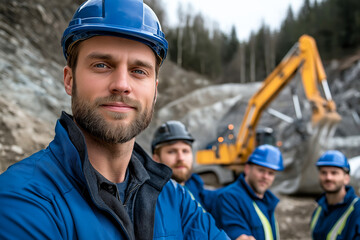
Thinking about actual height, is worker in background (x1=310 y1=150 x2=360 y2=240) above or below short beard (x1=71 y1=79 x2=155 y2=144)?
below

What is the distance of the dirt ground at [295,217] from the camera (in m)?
7.86

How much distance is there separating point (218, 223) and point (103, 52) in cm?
259

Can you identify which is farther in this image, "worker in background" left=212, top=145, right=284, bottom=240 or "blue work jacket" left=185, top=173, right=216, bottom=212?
"blue work jacket" left=185, top=173, right=216, bottom=212

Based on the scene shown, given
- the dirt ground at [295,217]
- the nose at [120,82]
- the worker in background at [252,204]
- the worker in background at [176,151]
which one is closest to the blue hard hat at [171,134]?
the worker in background at [176,151]

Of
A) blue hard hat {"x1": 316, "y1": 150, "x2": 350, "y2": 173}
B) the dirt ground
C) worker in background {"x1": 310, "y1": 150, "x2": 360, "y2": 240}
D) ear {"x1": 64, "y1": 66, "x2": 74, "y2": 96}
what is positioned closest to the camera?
ear {"x1": 64, "y1": 66, "x2": 74, "y2": 96}

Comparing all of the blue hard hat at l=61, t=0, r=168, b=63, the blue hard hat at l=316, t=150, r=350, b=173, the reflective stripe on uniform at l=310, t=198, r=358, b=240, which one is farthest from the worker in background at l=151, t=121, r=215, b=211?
the blue hard hat at l=61, t=0, r=168, b=63

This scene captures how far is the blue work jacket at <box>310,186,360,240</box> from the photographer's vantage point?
3.28m

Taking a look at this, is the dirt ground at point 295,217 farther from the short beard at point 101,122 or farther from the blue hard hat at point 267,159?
the short beard at point 101,122

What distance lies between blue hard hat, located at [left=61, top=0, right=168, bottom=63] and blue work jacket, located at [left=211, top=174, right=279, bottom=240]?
232 cm

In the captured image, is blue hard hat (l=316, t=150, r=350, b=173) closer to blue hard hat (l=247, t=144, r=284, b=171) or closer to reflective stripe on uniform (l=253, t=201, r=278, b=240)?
blue hard hat (l=247, t=144, r=284, b=171)

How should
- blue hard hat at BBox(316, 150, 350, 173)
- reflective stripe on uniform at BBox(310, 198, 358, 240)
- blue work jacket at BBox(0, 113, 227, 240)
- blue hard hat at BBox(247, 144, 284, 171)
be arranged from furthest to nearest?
blue hard hat at BBox(316, 150, 350, 173) → blue hard hat at BBox(247, 144, 284, 171) → reflective stripe on uniform at BBox(310, 198, 358, 240) → blue work jacket at BBox(0, 113, 227, 240)

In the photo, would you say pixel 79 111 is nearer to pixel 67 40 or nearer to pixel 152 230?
pixel 67 40

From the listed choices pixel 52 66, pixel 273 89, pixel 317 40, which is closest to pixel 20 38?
pixel 52 66

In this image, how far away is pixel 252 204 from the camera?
3348mm
